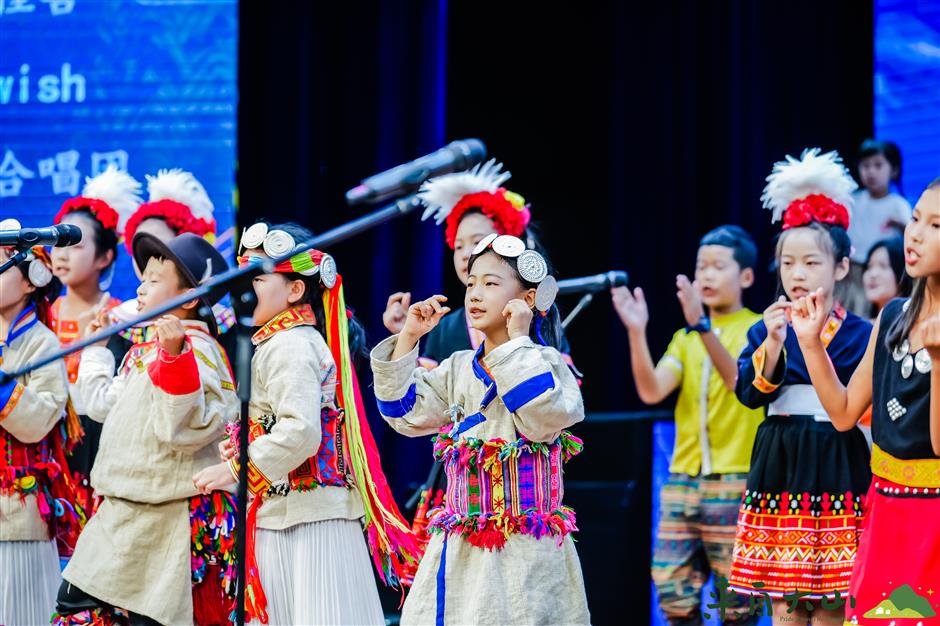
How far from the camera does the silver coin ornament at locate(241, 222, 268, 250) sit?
381cm

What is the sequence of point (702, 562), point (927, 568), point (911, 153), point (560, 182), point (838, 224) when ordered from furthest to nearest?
point (560, 182)
point (911, 153)
point (702, 562)
point (838, 224)
point (927, 568)

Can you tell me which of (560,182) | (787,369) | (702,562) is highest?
(560,182)

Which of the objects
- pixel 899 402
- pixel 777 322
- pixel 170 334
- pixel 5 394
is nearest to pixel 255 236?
pixel 170 334

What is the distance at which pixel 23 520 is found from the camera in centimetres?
417

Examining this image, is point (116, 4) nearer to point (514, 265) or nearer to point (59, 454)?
point (59, 454)

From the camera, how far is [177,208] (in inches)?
187

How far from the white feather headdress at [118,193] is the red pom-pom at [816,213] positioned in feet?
8.37

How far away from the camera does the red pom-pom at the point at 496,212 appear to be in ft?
14.9

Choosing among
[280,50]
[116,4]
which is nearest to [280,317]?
[280,50]

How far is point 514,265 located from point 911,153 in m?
3.17

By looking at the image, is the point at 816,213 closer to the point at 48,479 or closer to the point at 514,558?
the point at 514,558

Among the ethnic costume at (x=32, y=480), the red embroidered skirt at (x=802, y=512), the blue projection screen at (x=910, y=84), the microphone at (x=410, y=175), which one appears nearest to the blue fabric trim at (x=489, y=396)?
the microphone at (x=410, y=175)

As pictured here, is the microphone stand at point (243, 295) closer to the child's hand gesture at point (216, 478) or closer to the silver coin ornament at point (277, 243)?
the child's hand gesture at point (216, 478)

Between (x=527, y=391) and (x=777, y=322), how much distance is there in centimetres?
104
